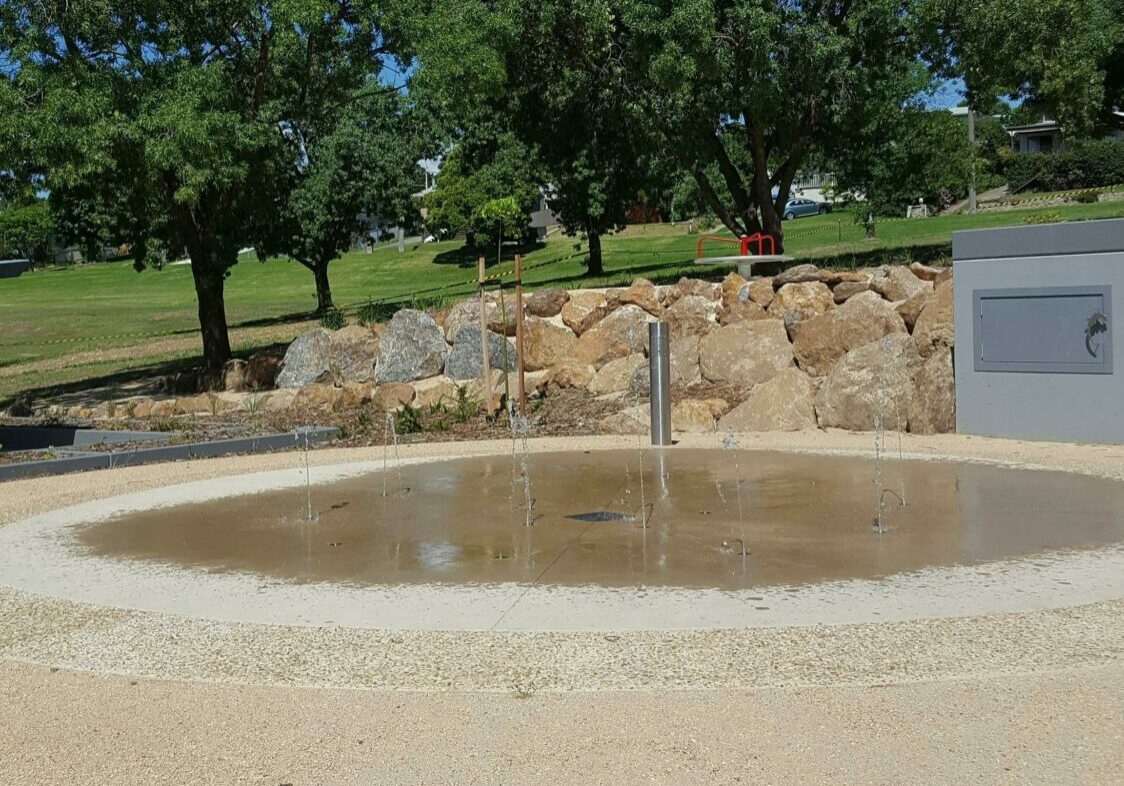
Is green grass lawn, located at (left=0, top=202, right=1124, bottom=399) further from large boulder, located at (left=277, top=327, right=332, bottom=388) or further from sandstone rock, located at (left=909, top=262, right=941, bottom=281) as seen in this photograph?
large boulder, located at (left=277, top=327, right=332, bottom=388)

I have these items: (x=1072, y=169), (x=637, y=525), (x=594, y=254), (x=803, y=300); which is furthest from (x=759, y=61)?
(x=1072, y=169)

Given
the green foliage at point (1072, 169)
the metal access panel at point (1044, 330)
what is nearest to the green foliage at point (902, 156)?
the green foliage at point (1072, 169)

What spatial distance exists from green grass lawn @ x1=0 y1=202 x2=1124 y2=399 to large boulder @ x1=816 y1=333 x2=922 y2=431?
19.1 feet

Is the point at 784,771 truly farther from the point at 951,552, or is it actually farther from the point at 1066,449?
the point at 1066,449

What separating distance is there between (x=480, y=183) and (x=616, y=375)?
33.4 meters

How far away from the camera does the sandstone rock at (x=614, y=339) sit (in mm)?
17172

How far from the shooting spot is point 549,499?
32.4ft

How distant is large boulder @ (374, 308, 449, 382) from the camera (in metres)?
18.1

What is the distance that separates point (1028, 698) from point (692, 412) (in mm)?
A: 9525

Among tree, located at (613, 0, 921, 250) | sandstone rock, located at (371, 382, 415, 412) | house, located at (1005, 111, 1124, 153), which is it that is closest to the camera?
sandstone rock, located at (371, 382, 415, 412)

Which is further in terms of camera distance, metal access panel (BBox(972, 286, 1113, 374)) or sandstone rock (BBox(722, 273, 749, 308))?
sandstone rock (BBox(722, 273, 749, 308))

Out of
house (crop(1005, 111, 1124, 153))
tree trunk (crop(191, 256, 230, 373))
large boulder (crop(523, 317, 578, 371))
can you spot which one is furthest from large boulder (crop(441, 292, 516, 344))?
house (crop(1005, 111, 1124, 153))

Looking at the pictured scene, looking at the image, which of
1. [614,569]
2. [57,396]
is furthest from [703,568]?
[57,396]

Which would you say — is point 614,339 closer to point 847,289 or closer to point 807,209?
point 847,289
